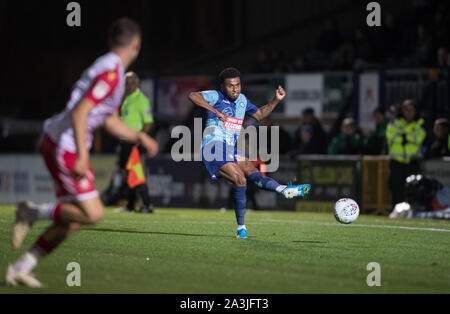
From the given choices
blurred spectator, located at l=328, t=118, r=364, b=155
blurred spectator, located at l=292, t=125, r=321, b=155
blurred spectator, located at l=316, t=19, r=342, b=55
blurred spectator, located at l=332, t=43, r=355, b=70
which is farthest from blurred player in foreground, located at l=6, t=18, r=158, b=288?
blurred spectator, located at l=316, t=19, r=342, b=55

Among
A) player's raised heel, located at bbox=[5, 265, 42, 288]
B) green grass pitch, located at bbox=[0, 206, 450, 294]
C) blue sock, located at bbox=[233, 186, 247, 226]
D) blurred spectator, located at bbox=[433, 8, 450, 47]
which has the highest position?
blurred spectator, located at bbox=[433, 8, 450, 47]

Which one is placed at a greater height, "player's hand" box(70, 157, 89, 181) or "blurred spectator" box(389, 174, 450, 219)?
"player's hand" box(70, 157, 89, 181)

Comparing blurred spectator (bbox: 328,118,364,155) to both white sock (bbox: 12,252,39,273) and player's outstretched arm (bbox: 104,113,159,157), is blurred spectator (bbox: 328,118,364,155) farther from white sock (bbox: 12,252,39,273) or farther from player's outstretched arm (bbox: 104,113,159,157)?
white sock (bbox: 12,252,39,273)

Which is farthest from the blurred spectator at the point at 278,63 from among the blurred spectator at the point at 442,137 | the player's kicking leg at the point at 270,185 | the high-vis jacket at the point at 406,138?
the player's kicking leg at the point at 270,185

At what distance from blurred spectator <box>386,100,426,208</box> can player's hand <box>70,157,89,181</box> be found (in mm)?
11195

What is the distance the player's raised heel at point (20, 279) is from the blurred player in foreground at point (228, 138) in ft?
15.5

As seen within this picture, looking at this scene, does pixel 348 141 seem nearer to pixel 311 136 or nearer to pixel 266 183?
pixel 311 136

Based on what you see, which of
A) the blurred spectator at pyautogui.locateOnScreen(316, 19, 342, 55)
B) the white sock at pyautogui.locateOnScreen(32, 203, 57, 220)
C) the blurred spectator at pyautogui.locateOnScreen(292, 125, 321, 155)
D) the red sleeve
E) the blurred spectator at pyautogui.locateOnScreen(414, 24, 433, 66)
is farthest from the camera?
the blurred spectator at pyautogui.locateOnScreen(316, 19, 342, 55)

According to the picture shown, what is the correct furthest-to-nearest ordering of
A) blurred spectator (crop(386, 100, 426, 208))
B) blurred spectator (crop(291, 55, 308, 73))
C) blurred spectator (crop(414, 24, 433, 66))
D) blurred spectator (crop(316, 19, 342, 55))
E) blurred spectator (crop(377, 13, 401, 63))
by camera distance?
blurred spectator (crop(316, 19, 342, 55)) < blurred spectator (crop(291, 55, 308, 73)) < blurred spectator (crop(377, 13, 401, 63)) < blurred spectator (crop(414, 24, 433, 66)) < blurred spectator (crop(386, 100, 426, 208))

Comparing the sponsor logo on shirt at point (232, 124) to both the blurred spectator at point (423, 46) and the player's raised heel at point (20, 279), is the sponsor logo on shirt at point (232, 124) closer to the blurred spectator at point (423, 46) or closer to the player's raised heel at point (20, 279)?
the player's raised heel at point (20, 279)

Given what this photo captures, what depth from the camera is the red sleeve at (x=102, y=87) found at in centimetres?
689

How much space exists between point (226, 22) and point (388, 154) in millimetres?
13830

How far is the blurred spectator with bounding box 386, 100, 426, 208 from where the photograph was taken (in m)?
17.0
